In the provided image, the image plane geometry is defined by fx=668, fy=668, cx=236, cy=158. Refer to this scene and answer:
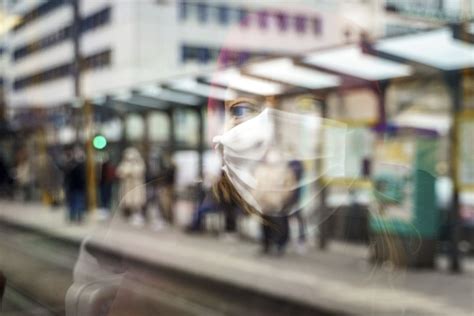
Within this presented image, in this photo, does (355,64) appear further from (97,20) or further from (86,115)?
(97,20)

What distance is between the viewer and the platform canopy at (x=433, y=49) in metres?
6.31

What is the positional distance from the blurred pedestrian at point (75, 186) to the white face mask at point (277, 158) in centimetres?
1072

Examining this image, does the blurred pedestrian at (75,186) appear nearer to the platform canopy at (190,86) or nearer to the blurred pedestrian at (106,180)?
the blurred pedestrian at (106,180)

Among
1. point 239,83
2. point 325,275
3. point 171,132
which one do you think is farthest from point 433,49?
point 171,132

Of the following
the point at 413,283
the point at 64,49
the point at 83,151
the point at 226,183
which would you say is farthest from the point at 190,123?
the point at 226,183

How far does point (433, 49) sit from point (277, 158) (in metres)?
5.04

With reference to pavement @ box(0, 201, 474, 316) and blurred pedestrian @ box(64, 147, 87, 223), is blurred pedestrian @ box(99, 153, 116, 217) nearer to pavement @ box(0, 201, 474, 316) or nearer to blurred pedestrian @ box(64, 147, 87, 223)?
blurred pedestrian @ box(64, 147, 87, 223)

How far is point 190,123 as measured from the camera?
11.9m

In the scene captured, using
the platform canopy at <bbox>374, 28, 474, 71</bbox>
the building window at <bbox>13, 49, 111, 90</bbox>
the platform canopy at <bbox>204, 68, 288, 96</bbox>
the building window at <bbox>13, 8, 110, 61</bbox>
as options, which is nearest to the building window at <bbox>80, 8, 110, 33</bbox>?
the building window at <bbox>13, 8, 110, 61</bbox>

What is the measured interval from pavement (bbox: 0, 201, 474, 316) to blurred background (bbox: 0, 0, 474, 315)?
3cm

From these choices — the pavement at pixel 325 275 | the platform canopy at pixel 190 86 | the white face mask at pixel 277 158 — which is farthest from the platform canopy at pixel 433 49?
the white face mask at pixel 277 158

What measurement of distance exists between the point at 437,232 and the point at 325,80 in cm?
216

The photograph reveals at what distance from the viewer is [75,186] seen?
511 inches

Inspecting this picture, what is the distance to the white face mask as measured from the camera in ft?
4.66
